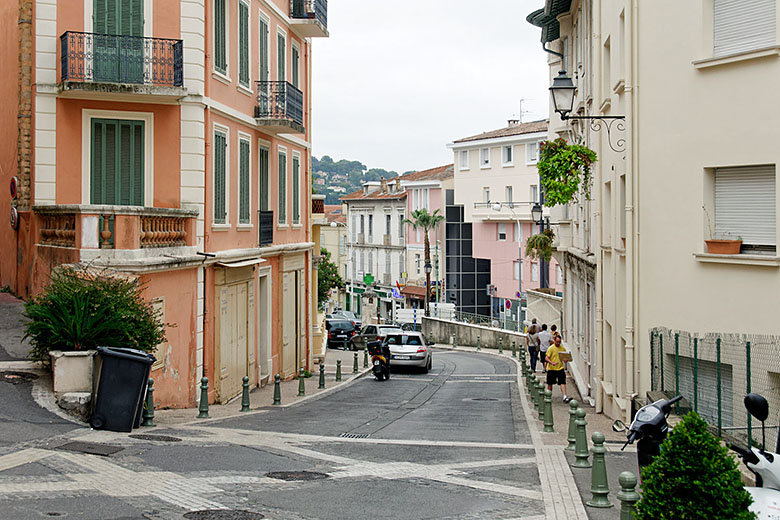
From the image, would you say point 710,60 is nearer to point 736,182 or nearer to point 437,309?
point 736,182

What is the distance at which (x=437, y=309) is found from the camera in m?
60.8

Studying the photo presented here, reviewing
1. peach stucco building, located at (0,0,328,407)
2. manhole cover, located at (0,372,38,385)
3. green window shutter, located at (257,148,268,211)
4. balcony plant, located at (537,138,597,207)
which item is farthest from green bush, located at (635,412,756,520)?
green window shutter, located at (257,148,268,211)

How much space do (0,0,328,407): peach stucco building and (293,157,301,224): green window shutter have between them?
6.34 m

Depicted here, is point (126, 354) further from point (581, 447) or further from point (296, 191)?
point (296, 191)

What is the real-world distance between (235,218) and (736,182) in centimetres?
1266

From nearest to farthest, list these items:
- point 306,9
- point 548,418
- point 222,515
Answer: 1. point 222,515
2. point 548,418
3. point 306,9

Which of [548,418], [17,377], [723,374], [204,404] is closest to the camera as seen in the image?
[723,374]

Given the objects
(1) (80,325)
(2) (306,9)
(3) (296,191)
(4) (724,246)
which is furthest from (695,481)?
(3) (296,191)

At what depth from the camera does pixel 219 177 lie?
21.0 m

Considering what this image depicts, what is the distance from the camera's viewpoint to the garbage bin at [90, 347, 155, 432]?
12.9 metres

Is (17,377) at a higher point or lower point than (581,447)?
higher

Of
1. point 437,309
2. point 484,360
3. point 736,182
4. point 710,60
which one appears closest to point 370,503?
point 736,182

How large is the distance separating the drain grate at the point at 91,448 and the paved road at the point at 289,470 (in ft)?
0.37

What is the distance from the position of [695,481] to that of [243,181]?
60.2 ft
